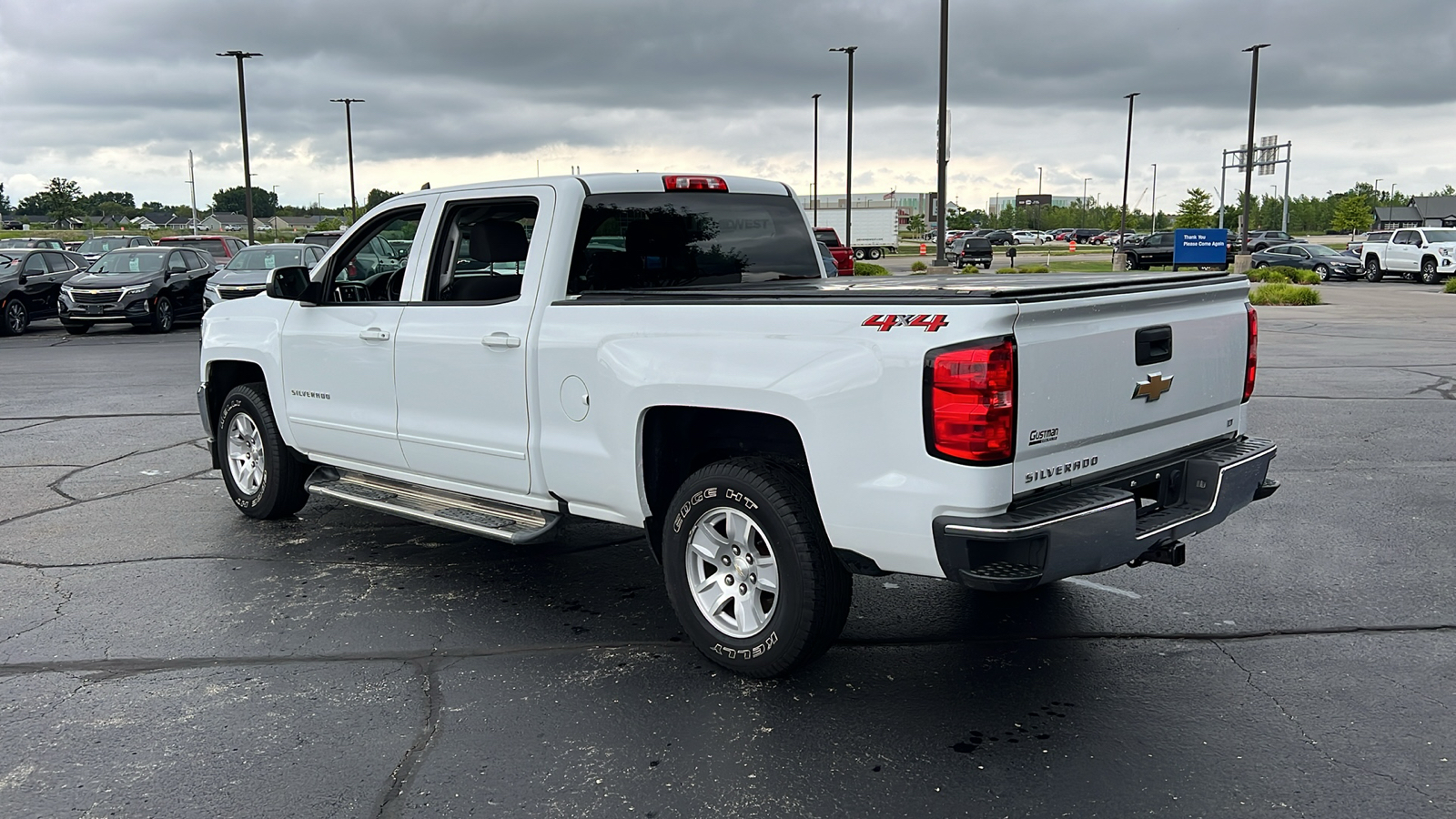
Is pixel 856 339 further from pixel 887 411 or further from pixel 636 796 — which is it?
pixel 636 796

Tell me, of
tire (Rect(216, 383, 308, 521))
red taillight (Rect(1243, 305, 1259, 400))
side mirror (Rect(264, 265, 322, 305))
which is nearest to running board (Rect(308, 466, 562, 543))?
tire (Rect(216, 383, 308, 521))

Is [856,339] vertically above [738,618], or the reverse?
[856,339]

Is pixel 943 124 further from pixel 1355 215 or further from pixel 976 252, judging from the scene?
pixel 1355 215

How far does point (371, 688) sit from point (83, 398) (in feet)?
34.0

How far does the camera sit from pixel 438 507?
568 cm

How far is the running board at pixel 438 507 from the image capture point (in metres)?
5.19

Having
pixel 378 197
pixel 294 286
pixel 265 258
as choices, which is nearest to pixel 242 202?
pixel 378 197

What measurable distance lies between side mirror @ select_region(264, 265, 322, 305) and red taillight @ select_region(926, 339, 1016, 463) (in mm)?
3979

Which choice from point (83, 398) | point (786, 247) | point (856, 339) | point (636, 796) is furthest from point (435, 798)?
point (83, 398)

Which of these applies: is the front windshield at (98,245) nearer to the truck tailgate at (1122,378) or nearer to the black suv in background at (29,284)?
the black suv in background at (29,284)

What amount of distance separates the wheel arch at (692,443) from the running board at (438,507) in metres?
0.59

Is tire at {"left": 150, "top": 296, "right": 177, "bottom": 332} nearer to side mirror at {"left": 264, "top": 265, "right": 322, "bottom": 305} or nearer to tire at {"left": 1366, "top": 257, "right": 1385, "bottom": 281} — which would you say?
side mirror at {"left": 264, "top": 265, "right": 322, "bottom": 305}

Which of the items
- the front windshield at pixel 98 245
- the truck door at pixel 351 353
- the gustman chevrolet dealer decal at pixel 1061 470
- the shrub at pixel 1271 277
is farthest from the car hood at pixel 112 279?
the shrub at pixel 1271 277

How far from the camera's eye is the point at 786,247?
6.18 meters
